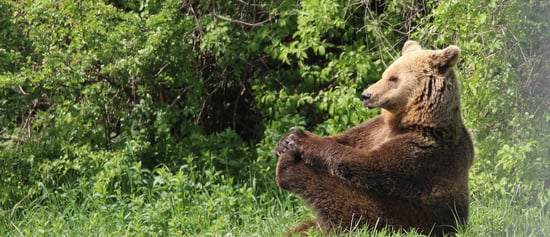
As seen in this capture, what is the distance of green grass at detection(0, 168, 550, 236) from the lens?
7299 mm

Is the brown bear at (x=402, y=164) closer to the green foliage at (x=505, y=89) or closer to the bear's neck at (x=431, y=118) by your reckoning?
the bear's neck at (x=431, y=118)

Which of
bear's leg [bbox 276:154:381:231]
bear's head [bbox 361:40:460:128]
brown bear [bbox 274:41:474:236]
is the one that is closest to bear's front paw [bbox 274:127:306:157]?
brown bear [bbox 274:41:474:236]

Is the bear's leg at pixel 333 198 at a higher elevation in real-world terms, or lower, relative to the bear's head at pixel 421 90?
lower

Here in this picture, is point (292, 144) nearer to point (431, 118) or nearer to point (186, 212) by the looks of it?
point (431, 118)

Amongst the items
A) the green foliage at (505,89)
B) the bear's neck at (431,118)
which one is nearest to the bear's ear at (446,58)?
the bear's neck at (431,118)

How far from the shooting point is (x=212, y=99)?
11664mm

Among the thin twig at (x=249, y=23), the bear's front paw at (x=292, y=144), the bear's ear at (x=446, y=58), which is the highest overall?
the bear's ear at (x=446, y=58)

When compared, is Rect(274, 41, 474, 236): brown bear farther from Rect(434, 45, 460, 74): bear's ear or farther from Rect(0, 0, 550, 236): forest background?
Rect(0, 0, 550, 236): forest background

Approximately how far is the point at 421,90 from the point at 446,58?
262mm

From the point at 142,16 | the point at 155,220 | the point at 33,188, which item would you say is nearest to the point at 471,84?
the point at 155,220

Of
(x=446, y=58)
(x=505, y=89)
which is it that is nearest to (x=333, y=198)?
(x=446, y=58)

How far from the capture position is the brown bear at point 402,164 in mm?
6227

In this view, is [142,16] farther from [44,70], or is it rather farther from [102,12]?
[44,70]

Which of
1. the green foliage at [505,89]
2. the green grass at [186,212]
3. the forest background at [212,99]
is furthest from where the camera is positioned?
the forest background at [212,99]
